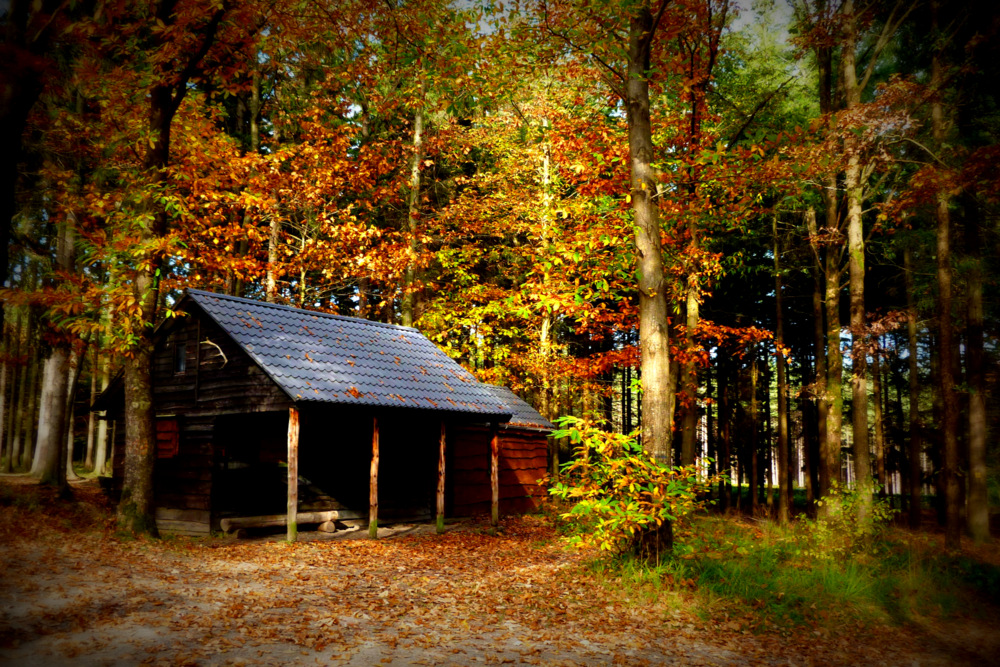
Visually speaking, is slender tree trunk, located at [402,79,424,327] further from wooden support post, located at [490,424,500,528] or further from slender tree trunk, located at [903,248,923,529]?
slender tree trunk, located at [903,248,923,529]

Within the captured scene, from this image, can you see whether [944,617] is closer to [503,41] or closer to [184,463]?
[503,41]

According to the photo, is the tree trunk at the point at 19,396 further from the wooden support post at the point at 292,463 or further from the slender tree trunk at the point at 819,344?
the slender tree trunk at the point at 819,344

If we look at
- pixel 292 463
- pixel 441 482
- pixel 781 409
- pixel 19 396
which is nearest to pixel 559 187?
pixel 441 482

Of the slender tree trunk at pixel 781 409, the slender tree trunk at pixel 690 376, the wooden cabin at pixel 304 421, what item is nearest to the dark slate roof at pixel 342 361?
the wooden cabin at pixel 304 421

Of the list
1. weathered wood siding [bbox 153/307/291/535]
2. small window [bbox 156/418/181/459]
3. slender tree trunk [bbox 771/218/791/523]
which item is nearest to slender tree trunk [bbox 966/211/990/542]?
slender tree trunk [bbox 771/218/791/523]

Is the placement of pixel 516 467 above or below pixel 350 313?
below

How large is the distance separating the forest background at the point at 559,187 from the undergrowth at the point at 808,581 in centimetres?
143

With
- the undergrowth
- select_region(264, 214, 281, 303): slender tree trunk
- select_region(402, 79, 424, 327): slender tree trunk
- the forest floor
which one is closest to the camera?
the forest floor

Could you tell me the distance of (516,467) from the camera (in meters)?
21.9

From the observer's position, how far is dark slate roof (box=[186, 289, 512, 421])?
47.5ft

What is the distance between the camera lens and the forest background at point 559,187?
1167cm

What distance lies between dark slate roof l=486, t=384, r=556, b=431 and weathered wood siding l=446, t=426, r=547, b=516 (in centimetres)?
33

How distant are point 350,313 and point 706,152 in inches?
952

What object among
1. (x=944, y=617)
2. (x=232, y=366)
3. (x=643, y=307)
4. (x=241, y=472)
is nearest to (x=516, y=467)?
(x=241, y=472)
